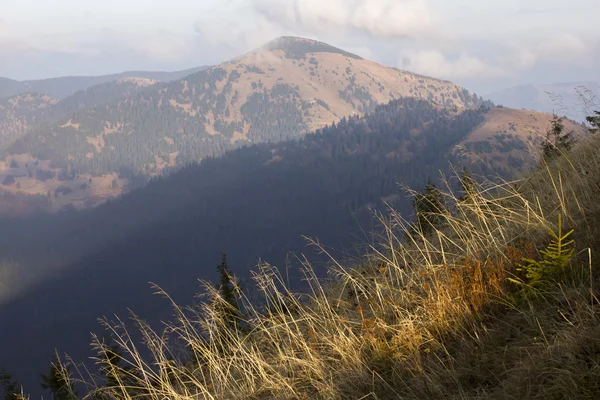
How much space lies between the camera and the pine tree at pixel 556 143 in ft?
23.8

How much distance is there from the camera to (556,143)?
7.89 m

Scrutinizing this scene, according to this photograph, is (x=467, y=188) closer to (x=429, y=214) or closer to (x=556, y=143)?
(x=429, y=214)

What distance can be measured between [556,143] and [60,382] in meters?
22.9

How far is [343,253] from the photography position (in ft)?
22.7

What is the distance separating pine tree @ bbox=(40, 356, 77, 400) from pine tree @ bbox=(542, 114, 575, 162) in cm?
561

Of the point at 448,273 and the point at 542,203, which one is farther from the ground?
the point at 542,203

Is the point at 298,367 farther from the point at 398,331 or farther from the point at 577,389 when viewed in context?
the point at 577,389

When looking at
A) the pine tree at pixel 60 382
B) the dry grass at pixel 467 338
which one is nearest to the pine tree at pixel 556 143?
the dry grass at pixel 467 338

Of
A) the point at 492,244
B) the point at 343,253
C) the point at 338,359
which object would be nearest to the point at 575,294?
the point at 492,244

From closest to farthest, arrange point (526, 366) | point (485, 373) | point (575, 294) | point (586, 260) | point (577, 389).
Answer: point (577, 389) < point (526, 366) < point (485, 373) < point (575, 294) < point (586, 260)

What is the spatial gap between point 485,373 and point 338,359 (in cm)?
120

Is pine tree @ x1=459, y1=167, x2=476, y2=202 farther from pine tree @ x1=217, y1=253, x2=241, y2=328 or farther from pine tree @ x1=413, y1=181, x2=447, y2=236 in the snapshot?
pine tree @ x1=217, y1=253, x2=241, y2=328

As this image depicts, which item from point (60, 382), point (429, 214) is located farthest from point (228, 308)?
point (60, 382)

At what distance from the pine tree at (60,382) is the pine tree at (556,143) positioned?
5.61 meters
